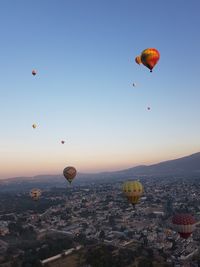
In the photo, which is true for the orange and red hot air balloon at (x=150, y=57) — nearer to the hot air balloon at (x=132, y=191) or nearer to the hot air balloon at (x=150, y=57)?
the hot air balloon at (x=150, y=57)

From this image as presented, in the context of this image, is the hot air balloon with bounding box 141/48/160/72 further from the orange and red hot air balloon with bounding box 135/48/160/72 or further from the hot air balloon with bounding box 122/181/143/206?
the hot air balloon with bounding box 122/181/143/206

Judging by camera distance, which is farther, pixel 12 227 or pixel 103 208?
pixel 103 208

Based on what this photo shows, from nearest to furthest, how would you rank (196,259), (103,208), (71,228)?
(196,259)
(71,228)
(103,208)

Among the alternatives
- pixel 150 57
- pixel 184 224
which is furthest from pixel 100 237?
pixel 150 57

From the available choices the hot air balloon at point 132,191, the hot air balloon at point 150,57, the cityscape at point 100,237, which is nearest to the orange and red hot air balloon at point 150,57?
the hot air balloon at point 150,57

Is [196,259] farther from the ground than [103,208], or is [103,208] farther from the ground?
[103,208]

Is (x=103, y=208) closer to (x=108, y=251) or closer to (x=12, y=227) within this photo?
(x=12, y=227)

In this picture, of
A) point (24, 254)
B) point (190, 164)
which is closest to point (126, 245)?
point (24, 254)

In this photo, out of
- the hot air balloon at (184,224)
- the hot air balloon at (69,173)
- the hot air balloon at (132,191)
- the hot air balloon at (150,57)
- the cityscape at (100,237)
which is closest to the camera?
the hot air balloon at (184,224)

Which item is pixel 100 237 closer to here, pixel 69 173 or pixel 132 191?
pixel 69 173
